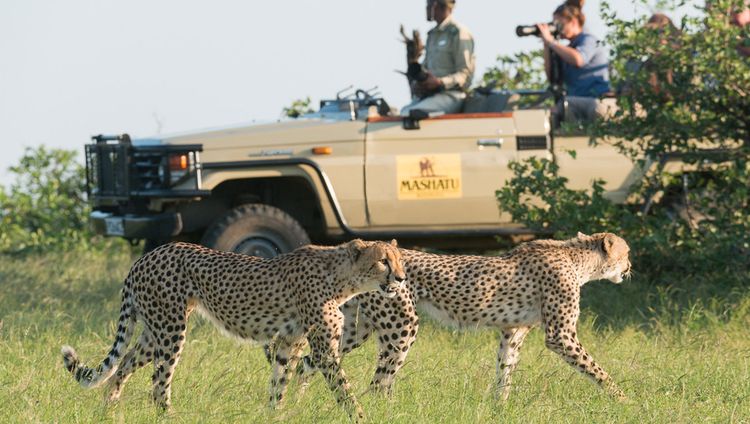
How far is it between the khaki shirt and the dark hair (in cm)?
69

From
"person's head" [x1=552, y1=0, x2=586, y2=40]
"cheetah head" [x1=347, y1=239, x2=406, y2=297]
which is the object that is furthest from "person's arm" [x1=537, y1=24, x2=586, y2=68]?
"cheetah head" [x1=347, y1=239, x2=406, y2=297]

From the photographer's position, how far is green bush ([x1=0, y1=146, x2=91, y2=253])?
44.7 ft

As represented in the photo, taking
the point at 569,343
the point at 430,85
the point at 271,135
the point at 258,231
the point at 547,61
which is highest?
the point at 547,61

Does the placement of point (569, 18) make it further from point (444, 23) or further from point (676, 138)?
point (676, 138)

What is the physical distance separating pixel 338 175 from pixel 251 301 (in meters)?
4.05

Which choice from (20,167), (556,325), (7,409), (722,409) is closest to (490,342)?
(556,325)

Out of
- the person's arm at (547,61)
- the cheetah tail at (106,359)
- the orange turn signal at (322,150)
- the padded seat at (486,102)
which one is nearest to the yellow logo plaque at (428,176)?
the orange turn signal at (322,150)

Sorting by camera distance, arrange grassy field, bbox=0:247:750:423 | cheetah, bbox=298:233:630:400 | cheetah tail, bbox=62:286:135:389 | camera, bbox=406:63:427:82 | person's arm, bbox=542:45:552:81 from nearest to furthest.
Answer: grassy field, bbox=0:247:750:423 < cheetah tail, bbox=62:286:135:389 < cheetah, bbox=298:233:630:400 < person's arm, bbox=542:45:552:81 < camera, bbox=406:63:427:82

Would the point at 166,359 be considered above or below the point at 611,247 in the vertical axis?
below

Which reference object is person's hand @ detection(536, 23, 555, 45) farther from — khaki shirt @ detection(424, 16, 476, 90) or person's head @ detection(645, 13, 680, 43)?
person's head @ detection(645, 13, 680, 43)

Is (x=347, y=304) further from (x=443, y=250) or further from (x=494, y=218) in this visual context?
(x=443, y=250)

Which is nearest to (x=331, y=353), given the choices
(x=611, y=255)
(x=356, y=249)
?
(x=356, y=249)

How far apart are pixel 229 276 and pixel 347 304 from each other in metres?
0.73

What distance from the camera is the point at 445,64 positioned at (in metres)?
10.3
